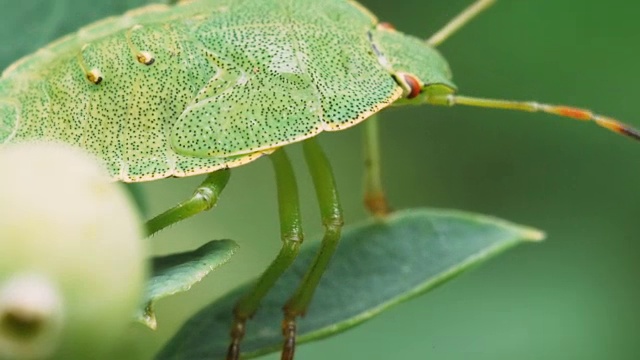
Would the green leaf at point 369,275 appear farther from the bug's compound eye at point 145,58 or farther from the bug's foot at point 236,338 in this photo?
the bug's compound eye at point 145,58

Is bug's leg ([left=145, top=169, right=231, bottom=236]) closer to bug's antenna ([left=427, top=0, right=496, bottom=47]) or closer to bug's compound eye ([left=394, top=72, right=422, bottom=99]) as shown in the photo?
bug's compound eye ([left=394, top=72, right=422, bottom=99])

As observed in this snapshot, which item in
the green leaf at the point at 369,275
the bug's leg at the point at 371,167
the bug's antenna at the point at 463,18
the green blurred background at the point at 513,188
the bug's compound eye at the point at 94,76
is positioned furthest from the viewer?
the green blurred background at the point at 513,188

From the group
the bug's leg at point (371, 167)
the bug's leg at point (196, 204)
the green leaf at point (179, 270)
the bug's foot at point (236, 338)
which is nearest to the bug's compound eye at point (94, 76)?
the bug's leg at point (196, 204)

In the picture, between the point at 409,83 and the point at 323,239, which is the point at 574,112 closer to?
the point at 409,83

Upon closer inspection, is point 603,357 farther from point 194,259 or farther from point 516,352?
point 194,259

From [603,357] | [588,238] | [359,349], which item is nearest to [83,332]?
[359,349]
